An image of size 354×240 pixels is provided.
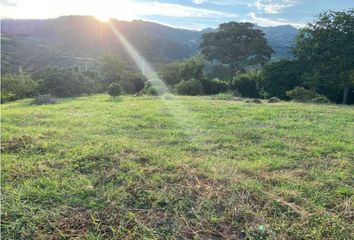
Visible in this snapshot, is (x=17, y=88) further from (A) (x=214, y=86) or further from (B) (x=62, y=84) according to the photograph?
(A) (x=214, y=86)

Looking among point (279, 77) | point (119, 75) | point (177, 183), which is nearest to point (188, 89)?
point (279, 77)

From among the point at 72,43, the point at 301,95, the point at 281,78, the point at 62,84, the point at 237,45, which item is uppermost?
the point at 237,45

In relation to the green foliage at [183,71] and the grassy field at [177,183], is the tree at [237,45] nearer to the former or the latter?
the green foliage at [183,71]

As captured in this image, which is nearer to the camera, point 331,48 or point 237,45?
point 331,48

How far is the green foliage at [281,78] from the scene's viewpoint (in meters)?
23.4

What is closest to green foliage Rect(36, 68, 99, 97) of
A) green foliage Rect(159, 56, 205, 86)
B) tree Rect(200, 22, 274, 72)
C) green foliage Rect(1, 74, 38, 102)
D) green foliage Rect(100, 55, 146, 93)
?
green foliage Rect(1, 74, 38, 102)

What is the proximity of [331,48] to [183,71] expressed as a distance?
34.2ft

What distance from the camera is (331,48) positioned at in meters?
21.5

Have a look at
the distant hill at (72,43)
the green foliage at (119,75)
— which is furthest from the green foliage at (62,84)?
the distant hill at (72,43)

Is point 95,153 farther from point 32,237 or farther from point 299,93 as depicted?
point 299,93

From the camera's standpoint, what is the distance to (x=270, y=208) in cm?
316

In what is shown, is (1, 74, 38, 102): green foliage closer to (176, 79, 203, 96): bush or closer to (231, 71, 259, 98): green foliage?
(176, 79, 203, 96): bush

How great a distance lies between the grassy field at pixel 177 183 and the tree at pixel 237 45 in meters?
35.9

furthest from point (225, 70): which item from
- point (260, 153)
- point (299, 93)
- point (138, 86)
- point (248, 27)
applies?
point (260, 153)
